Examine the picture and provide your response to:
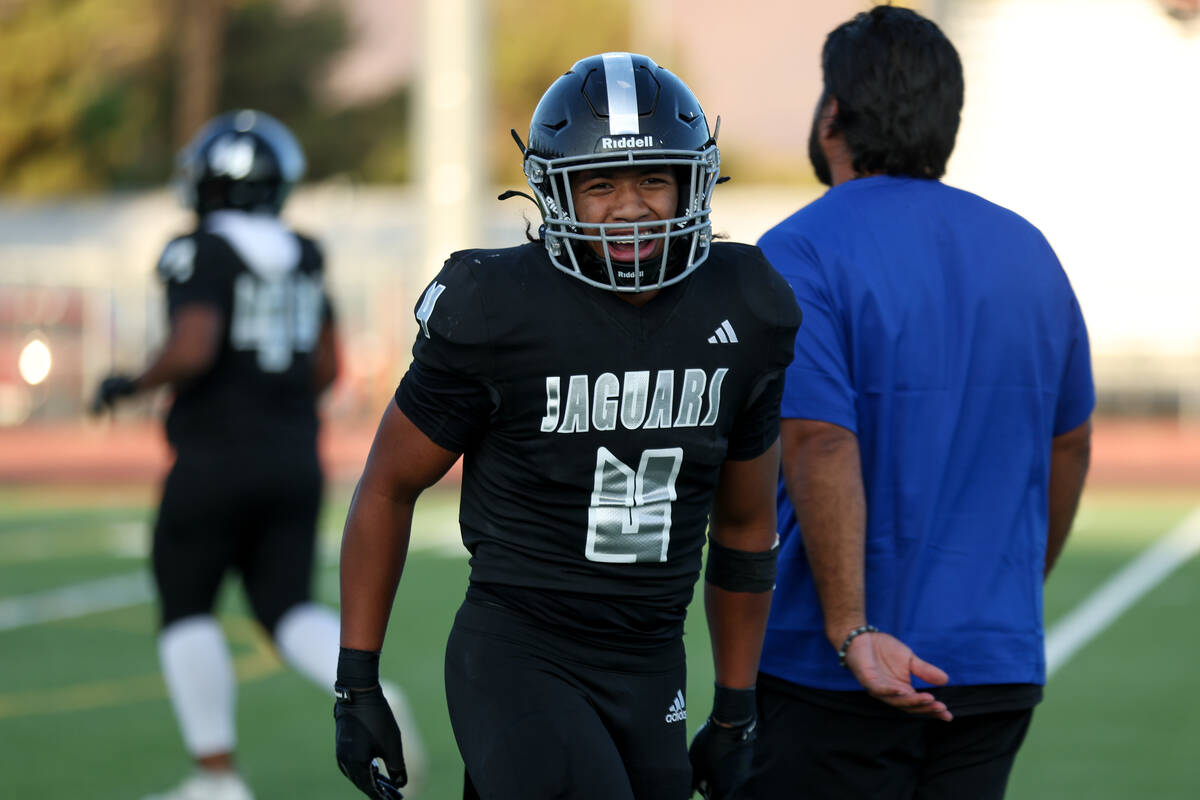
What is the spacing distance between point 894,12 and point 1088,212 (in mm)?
22017

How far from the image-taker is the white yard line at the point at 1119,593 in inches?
336

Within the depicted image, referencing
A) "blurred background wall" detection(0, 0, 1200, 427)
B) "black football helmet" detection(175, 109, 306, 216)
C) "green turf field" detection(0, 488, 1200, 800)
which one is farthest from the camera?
"blurred background wall" detection(0, 0, 1200, 427)

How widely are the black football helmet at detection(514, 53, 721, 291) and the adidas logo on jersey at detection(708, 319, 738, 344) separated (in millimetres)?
116

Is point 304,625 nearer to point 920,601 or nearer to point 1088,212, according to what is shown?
point 920,601

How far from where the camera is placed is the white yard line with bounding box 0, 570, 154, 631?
9422 millimetres

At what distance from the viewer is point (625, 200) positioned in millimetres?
2965

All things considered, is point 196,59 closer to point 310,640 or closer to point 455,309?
point 310,640

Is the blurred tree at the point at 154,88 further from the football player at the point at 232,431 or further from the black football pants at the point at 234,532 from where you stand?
the black football pants at the point at 234,532

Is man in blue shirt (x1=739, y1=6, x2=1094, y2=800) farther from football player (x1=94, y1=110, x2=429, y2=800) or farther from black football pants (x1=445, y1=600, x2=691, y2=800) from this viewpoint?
football player (x1=94, y1=110, x2=429, y2=800)

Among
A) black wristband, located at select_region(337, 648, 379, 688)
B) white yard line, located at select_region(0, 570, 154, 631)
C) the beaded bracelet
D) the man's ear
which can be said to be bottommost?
white yard line, located at select_region(0, 570, 154, 631)

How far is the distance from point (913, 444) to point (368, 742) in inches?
44.5

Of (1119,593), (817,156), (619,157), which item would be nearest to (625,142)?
(619,157)

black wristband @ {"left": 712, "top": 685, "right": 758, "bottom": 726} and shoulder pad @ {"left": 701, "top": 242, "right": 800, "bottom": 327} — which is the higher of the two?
shoulder pad @ {"left": 701, "top": 242, "right": 800, "bottom": 327}

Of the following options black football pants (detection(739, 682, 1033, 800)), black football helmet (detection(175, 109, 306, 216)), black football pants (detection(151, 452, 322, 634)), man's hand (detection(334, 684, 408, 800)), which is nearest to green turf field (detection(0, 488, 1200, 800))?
black football pants (detection(151, 452, 322, 634))
